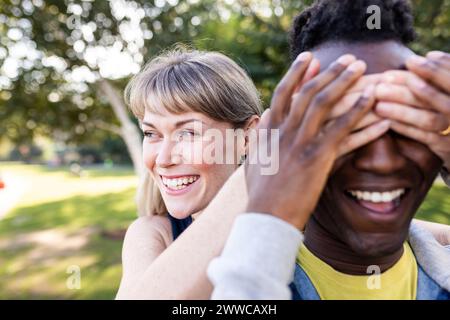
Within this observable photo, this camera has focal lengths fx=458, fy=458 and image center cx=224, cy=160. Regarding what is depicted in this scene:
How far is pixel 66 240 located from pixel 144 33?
5496 mm

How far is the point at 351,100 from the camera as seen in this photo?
1148 millimetres

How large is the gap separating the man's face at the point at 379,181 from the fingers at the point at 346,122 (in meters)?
0.11

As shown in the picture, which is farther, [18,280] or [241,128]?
[18,280]

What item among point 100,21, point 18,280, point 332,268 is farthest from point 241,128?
point 100,21

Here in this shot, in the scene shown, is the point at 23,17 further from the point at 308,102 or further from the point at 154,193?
the point at 308,102

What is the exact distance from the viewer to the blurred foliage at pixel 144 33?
32.0 feet

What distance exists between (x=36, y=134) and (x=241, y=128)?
1154 centimetres

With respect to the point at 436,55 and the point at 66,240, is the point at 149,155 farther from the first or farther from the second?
the point at 66,240

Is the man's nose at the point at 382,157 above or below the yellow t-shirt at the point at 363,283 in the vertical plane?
above

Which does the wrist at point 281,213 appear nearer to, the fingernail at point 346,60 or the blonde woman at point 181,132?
the fingernail at point 346,60

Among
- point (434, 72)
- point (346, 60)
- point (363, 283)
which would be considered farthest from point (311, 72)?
point (363, 283)

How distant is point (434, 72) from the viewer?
113 cm

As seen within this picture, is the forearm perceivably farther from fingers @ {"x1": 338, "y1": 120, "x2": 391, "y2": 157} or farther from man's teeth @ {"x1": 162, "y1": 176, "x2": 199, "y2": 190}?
man's teeth @ {"x1": 162, "y1": 176, "x2": 199, "y2": 190}

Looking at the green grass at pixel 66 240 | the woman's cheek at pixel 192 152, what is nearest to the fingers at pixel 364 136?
the woman's cheek at pixel 192 152
